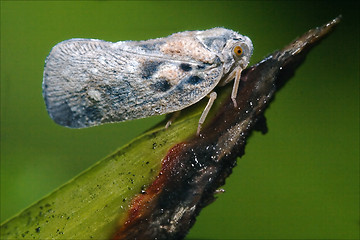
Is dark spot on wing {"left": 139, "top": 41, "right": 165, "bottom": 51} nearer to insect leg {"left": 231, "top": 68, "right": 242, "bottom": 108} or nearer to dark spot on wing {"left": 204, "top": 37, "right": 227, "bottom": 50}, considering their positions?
dark spot on wing {"left": 204, "top": 37, "right": 227, "bottom": 50}

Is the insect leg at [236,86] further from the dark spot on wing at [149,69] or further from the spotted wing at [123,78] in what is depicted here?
the dark spot on wing at [149,69]

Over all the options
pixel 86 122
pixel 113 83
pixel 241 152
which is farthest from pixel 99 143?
pixel 241 152

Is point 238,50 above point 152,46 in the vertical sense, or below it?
below

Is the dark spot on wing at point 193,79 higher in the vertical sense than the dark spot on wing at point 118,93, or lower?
lower

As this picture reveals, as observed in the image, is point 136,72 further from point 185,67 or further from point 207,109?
point 207,109

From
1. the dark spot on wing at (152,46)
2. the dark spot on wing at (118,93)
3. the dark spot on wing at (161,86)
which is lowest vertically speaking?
the dark spot on wing at (161,86)

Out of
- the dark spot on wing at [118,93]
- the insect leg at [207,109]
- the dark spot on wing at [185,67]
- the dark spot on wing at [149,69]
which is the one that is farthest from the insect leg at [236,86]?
the dark spot on wing at [118,93]

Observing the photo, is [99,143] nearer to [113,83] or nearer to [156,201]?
[113,83]

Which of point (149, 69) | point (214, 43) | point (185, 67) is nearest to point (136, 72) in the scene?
point (149, 69)
